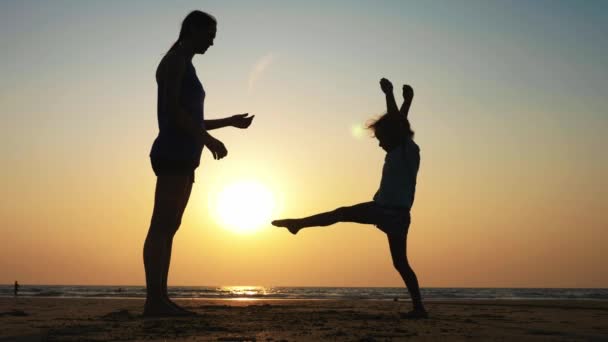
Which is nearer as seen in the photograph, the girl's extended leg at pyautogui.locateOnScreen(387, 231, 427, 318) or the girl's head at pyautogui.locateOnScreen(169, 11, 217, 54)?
the girl's extended leg at pyautogui.locateOnScreen(387, 231, 427, 318)

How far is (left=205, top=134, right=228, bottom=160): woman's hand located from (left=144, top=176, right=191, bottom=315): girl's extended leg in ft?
1.65

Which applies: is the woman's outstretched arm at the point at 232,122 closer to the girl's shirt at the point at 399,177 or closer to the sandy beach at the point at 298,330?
the girl's shirt at the point at 399,177

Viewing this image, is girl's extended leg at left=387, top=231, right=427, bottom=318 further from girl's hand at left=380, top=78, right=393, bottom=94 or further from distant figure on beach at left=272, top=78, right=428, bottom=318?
girl's hand at left=380, top=78, right=393, bottom=94

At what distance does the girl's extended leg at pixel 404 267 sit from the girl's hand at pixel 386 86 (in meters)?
1.61

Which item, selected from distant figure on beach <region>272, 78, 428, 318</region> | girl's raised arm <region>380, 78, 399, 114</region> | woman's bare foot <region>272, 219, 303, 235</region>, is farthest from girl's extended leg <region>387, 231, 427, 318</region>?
girl's raised arm <region>380, 78, 399, 114</region>

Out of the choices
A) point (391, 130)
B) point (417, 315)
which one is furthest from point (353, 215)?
point (417, 315)

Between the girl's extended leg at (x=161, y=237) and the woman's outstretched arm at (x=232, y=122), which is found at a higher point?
the woman's outstretched arm at (x=232, y=122)

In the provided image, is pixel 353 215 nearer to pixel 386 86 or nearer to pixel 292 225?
pixel 292 225

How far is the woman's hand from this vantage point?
21.8ft

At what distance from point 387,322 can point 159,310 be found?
238 cm

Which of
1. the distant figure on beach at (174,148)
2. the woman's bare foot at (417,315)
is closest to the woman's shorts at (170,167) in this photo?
the distant figure on beach at (174,148)

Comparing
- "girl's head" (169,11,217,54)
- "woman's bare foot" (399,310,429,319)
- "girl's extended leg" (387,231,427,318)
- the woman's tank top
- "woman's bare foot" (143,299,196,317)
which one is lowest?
"woman's bare foot" (399,310,429,319)

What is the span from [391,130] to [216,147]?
1.99 m

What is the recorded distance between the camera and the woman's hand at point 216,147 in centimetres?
664
